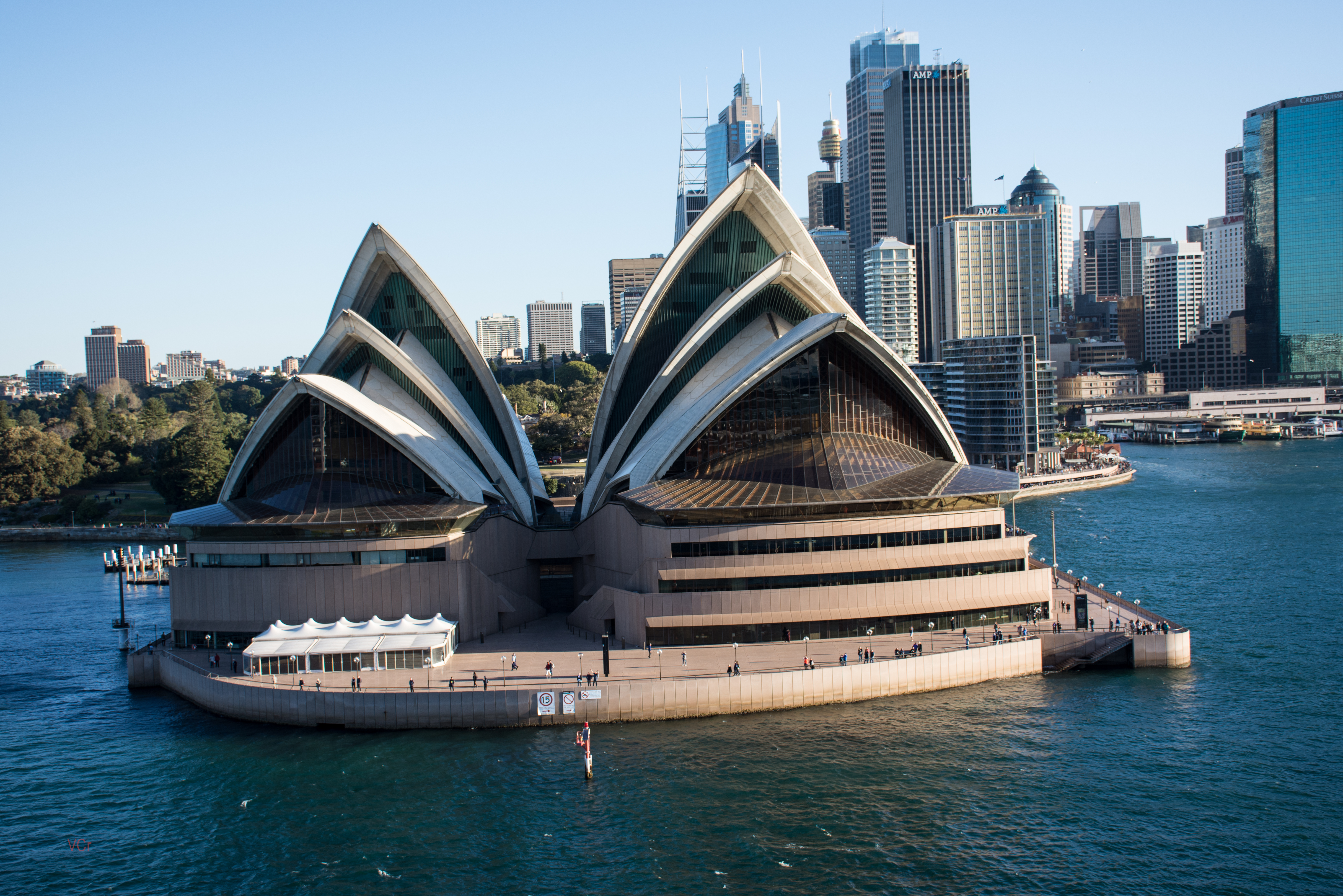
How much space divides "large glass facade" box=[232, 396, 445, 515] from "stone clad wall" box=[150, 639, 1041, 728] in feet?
37.5

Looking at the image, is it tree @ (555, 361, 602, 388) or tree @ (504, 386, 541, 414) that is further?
tree @ (555, 361, 602, 388)

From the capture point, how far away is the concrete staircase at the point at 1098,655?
46062mm

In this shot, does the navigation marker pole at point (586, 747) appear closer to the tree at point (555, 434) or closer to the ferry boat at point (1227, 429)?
the tree at point (555, 434)

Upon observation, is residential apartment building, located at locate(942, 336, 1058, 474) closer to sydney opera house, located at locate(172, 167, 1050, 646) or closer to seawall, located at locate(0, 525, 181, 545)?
sydney opera house, located at locate(172, 167, 1050, 646)

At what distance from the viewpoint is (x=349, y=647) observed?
149ft

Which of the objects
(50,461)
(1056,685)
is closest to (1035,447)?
(1056,685)

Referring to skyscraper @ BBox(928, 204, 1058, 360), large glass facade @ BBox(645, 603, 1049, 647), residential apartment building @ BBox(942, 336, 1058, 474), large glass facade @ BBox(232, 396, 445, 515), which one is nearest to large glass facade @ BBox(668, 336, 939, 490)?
large glass facade @ BBox(645, 603, 1049, 647)

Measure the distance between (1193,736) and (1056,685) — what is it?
667cm

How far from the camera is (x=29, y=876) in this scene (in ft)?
102

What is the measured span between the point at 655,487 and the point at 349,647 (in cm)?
1544

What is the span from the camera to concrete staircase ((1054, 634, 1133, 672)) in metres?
46.1

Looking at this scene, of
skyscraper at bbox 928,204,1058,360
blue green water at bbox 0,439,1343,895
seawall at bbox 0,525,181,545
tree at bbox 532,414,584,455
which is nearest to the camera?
blue green water at bbox 0,439,1343,895

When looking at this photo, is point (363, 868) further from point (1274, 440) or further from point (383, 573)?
point (1274, 440)

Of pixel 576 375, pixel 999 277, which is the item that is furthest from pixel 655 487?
pixel 999 277
